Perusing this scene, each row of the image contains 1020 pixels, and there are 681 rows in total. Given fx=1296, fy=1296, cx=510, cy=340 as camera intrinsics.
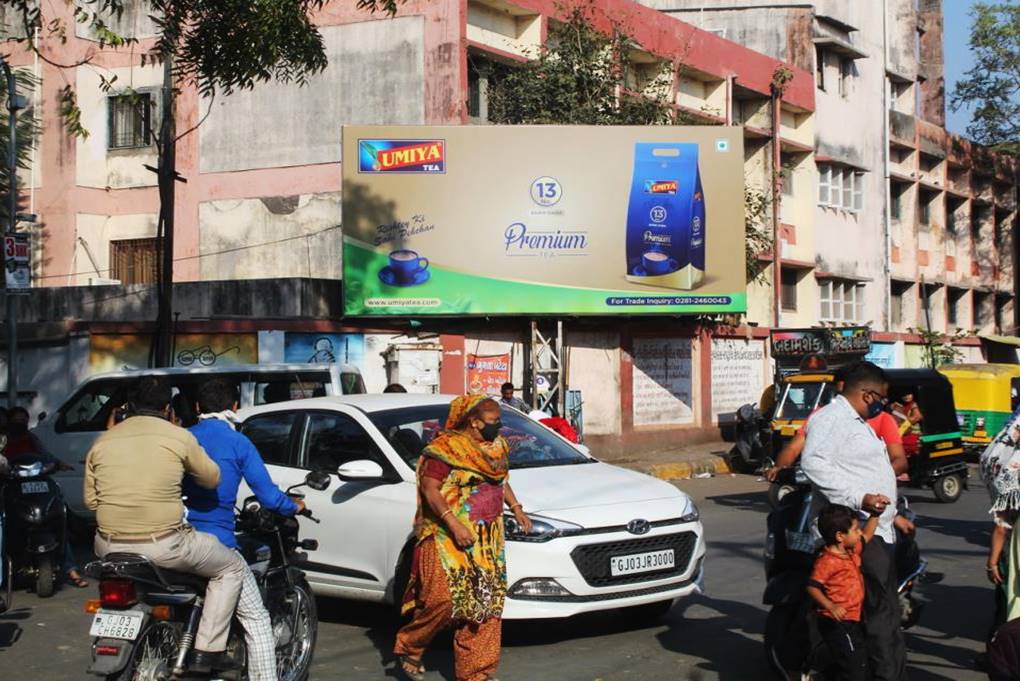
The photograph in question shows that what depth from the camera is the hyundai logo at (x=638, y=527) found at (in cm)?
799

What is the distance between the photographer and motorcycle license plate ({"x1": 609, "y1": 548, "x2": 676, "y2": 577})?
26.0 ft

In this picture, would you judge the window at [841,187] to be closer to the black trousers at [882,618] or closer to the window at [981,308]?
the window at [981,308]

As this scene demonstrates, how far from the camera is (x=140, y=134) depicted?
27.8 metres

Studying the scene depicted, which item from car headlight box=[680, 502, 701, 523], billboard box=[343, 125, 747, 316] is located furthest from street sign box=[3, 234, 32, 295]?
car headlight box=[680, 502, 701, 523]

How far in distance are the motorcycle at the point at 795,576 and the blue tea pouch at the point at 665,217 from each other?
1691 centimetres

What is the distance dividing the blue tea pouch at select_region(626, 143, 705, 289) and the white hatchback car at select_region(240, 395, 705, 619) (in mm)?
14870

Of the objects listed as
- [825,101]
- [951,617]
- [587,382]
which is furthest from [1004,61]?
[951,617]

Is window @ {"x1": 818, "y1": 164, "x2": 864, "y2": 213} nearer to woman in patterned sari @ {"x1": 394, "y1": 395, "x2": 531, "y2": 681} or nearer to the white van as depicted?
the white van

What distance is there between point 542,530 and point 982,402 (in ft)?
65.9

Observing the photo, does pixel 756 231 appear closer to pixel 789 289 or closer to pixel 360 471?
pixel 789 289

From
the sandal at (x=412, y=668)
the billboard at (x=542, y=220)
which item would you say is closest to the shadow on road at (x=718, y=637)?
the sandal at (x=412, y=668)

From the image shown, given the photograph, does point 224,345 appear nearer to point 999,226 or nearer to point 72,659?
point 72,659

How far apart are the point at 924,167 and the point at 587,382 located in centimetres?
2065

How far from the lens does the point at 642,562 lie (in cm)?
804
